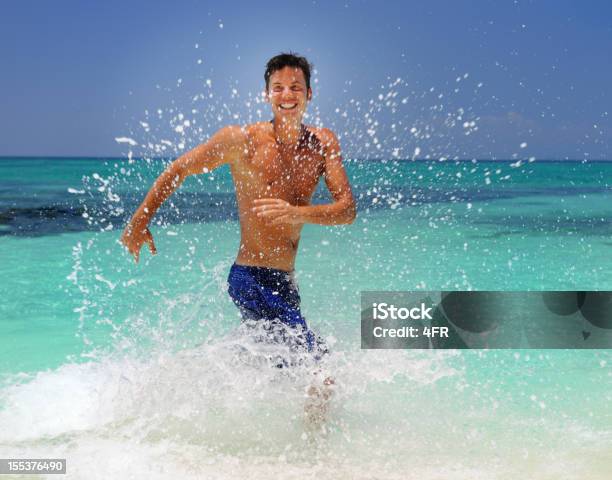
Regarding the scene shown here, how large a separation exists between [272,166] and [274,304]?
65cm

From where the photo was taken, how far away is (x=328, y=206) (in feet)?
9.96

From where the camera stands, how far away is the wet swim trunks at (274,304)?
3.32 metres

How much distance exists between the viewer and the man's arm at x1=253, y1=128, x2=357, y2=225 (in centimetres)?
285

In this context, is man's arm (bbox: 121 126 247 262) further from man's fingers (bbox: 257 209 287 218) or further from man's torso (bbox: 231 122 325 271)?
man's fingers (bbox: 257 209 287 218)

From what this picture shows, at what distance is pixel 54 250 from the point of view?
377 inches

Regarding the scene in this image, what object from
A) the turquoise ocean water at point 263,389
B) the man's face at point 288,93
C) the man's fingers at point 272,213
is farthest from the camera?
the man's face at point 288,93

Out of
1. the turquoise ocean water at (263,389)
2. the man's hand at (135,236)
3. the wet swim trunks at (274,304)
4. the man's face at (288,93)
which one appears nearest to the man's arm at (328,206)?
the man's face at (288,93)

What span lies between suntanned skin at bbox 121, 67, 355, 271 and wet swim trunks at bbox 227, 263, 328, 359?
5cm

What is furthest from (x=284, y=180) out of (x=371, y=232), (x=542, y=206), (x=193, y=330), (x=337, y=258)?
(x=542, y=206)

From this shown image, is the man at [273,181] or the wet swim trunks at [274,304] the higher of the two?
the man at [273,181]

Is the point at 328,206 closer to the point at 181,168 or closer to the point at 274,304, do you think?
the point at 274,304

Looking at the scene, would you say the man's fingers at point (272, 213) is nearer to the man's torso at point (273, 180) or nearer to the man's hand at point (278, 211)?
the man's hand at point (278, 211)

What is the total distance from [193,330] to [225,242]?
223 inches

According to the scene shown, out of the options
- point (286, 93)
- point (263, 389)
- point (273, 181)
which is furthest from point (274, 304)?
point (286, 93)
